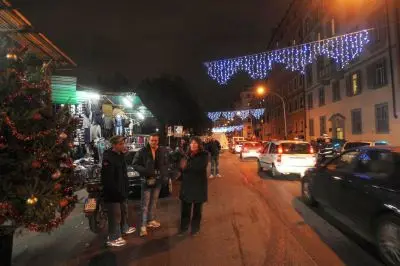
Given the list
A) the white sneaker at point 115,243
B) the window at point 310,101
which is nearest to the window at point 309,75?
the window at point 310,101

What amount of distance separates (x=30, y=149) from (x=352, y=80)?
98.6ft

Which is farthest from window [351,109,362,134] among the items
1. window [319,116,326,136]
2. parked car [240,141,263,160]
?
parked car [240,141,263,160]

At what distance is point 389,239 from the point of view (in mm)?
5219

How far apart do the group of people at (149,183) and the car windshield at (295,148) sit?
8787 mm

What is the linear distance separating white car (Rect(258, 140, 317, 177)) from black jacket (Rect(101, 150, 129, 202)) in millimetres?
9761

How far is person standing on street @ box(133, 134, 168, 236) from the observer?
6.92 metres

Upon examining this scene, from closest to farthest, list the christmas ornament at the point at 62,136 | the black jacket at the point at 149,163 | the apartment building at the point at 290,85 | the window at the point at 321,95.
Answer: the christmas ornament at the point at 62,136 → the black jacket at the point at 149,163 → the window at the point at 321,95 → the apartment building at the point at 290,85

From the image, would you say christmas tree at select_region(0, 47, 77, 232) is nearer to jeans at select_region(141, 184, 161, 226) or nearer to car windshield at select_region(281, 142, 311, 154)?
jeans at select_region(141, 184, 161, 226)

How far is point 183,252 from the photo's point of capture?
5918 millimetres

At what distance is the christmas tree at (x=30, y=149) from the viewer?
4281mm

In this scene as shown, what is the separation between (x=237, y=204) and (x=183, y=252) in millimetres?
4245

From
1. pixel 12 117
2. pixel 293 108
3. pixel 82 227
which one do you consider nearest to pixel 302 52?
pixel 82 227

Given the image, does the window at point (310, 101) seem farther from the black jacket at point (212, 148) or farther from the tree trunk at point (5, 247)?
the tree trunk at point (5, 247)

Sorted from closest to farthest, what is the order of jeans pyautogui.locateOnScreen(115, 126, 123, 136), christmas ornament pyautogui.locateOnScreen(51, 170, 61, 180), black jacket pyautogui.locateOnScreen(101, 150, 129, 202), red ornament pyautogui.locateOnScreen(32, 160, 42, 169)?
red ornament pyautogui.locateOnScreen(32, 160, 42, 169), christmas ornament pyautogui.locateOnScreen(51, 170, 61, 180), black jacket pyautogui.locateOnScreen(101, 150, 129, 202), jeans pyautogui.locateOnScreen(115, 126, 123, 136)
